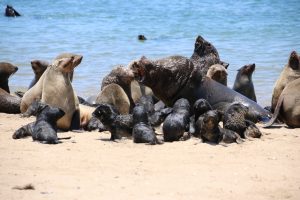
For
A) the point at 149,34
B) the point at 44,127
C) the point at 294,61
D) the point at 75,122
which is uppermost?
the point at 294,61

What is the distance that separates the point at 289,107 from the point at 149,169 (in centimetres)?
317

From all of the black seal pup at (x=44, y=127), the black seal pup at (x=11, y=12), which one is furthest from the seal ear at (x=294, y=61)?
the black seal pup at (x=11, y=12)

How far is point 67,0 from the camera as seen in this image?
143 feet

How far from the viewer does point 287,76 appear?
991 cm

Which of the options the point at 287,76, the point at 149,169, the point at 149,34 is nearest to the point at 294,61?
the point at 287,76

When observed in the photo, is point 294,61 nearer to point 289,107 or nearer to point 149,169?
point 289,107

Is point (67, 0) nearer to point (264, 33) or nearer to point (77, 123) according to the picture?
point (264, 33)

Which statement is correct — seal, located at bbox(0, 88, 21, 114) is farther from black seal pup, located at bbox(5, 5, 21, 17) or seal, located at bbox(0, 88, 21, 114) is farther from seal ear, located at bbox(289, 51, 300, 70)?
black seal pup, located at bbox(5, 5, 21, 17)

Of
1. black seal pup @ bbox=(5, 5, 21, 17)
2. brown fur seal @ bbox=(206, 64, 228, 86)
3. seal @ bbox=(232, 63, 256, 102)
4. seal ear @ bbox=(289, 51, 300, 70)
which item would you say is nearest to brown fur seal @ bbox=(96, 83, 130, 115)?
brown fur seal @ bbox=(206, 64, 228, 86)

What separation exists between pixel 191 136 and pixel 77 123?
5.08 ft

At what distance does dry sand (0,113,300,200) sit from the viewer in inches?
215

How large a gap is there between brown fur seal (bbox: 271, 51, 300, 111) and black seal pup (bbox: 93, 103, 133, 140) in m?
2.60

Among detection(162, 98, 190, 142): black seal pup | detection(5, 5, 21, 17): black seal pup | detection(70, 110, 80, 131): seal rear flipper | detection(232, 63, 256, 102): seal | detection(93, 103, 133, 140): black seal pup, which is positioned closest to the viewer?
detection(162, 98, 190, 142): black seal pup

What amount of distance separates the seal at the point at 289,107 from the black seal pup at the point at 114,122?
1.84 meters
